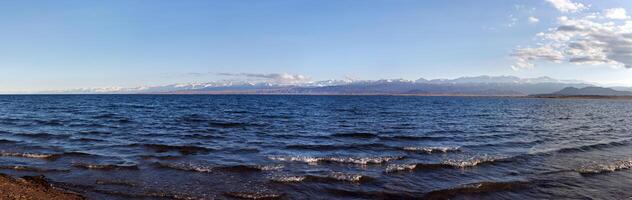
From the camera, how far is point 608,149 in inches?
955

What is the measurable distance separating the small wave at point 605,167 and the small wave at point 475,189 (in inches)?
163

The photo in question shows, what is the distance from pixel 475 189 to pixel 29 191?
1342 cm

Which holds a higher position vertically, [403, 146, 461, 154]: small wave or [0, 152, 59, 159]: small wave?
[0, 152, 59, 159]: small wave

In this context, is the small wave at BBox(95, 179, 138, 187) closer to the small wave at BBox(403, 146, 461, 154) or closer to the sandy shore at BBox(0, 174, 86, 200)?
the sandy shore at BBox(0, 174, 86, 200)

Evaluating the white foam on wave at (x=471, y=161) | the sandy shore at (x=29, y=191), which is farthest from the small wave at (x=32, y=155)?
the white foam on wave at (x=471, y=161)

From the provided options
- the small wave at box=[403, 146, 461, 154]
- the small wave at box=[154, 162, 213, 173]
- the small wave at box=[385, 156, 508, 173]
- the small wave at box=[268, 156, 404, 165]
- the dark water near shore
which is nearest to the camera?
the dark water near shore

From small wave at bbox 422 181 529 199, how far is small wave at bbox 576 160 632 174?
→ 13.5ft

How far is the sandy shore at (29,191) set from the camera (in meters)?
11.2

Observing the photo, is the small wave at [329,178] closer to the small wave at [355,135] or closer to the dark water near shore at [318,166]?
the dark water near shore at [318,166]

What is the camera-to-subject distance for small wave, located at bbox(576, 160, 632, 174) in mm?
17156

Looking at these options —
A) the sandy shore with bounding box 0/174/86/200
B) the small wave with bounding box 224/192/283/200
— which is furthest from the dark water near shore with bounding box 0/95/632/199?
the sandy shore with bounding box 0/174/86/200

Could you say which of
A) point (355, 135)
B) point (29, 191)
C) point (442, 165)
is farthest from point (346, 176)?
point (355, 135)

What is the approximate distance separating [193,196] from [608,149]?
23.3 meters

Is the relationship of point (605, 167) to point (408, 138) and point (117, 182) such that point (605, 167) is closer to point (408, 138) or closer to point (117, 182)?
point (408, 138)
